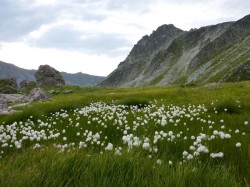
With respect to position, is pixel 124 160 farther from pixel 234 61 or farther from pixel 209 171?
pixel 234 61

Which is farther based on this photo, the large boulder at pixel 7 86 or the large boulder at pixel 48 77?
the large boulder at pixel 48 77

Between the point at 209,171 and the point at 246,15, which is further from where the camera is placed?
the point at 246,15

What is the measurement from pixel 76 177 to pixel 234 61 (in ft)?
396

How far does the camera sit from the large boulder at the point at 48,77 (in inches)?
5404

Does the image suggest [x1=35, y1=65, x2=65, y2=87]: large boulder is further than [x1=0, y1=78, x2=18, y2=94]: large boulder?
Yes

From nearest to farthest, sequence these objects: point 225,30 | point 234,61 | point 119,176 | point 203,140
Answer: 1. point 119,176
2. point 203,140
3. point 234,61
4. point 225,30

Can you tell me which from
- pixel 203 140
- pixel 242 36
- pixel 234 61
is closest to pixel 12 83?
pixel 234 61

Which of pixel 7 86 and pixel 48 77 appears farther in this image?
pixel 48 77

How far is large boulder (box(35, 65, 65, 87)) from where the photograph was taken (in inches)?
5404

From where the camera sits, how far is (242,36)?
158875 mm

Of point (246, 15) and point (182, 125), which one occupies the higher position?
point (246, 15)

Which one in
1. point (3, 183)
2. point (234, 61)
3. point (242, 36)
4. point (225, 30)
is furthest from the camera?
point (225, 30)

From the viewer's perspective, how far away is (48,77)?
459 feet

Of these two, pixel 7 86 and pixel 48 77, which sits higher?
pixel 48 77
